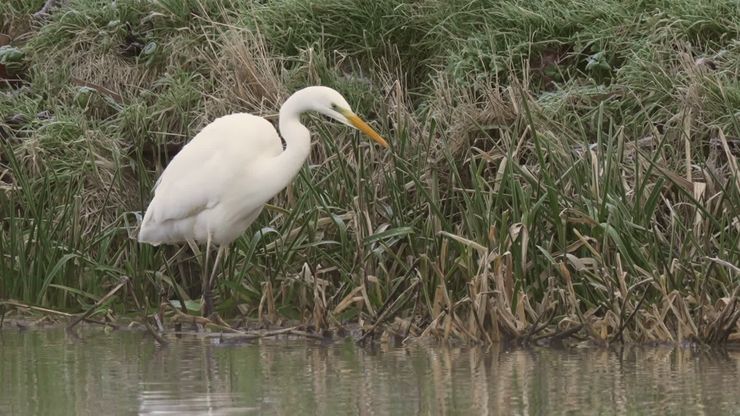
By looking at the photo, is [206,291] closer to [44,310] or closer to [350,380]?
[44,310]

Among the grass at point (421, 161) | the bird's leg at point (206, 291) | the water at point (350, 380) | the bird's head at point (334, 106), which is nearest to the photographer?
the water at point (350, 380)

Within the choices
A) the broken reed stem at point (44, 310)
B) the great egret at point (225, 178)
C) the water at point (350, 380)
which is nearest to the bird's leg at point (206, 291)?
the great egret at point (225, 178)

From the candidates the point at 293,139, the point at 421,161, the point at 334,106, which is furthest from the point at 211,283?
the point at 421,161

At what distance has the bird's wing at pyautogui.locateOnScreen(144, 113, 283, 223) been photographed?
298 inches

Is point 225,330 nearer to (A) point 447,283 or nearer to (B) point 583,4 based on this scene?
(A) point 447,283

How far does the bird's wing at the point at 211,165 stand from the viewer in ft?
24.9

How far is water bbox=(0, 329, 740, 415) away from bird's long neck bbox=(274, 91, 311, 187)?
3.76 ft

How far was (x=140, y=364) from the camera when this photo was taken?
600 centimetres

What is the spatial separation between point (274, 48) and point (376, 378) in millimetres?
4831

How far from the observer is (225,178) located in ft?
25.0

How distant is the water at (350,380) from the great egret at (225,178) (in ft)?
3.35

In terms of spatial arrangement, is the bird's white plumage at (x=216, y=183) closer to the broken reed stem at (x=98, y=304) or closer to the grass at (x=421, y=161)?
the grass at (x=421, y=161)

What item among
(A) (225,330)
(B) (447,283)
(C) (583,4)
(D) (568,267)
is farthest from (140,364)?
(C) (583,4)

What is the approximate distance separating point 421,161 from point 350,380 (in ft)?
8.29
